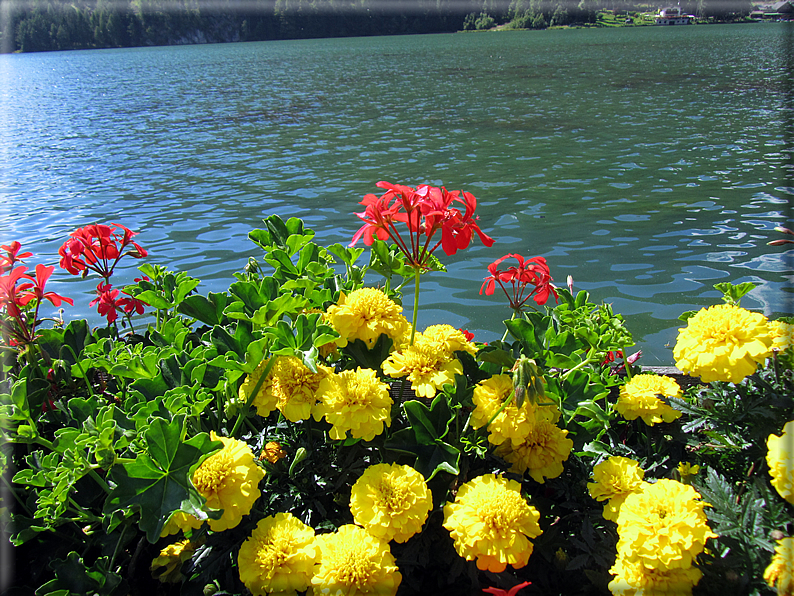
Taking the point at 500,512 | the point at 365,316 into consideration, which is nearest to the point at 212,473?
the point at 365,316

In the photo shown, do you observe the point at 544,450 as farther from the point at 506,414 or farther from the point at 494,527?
the point at 494,527

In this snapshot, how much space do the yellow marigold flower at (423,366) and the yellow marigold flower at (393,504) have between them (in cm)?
23

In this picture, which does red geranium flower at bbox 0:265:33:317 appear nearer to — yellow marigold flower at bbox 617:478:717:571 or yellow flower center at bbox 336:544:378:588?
yellow flower center at bbox 336:544:378:588

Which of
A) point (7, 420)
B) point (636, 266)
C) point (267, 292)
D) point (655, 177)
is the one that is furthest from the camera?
point (655, 177)

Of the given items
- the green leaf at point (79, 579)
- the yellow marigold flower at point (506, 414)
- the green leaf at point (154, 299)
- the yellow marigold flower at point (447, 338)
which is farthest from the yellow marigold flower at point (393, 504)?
the green leaf at point (154, 299)

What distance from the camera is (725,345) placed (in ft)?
3.95

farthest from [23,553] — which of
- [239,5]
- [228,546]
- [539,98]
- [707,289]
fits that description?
A: [239,5]

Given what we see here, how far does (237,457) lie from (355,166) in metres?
9.46

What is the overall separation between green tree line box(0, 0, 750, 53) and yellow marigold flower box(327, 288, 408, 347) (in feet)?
366

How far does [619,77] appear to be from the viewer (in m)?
20.9

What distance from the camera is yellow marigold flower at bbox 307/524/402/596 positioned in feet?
3.51

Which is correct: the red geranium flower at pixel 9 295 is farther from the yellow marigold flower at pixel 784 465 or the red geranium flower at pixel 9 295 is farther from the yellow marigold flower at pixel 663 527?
the yellow marigold flower at pixel 784 465

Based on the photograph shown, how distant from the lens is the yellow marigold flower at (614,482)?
119 cm

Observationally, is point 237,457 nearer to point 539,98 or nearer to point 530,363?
point 530,363
